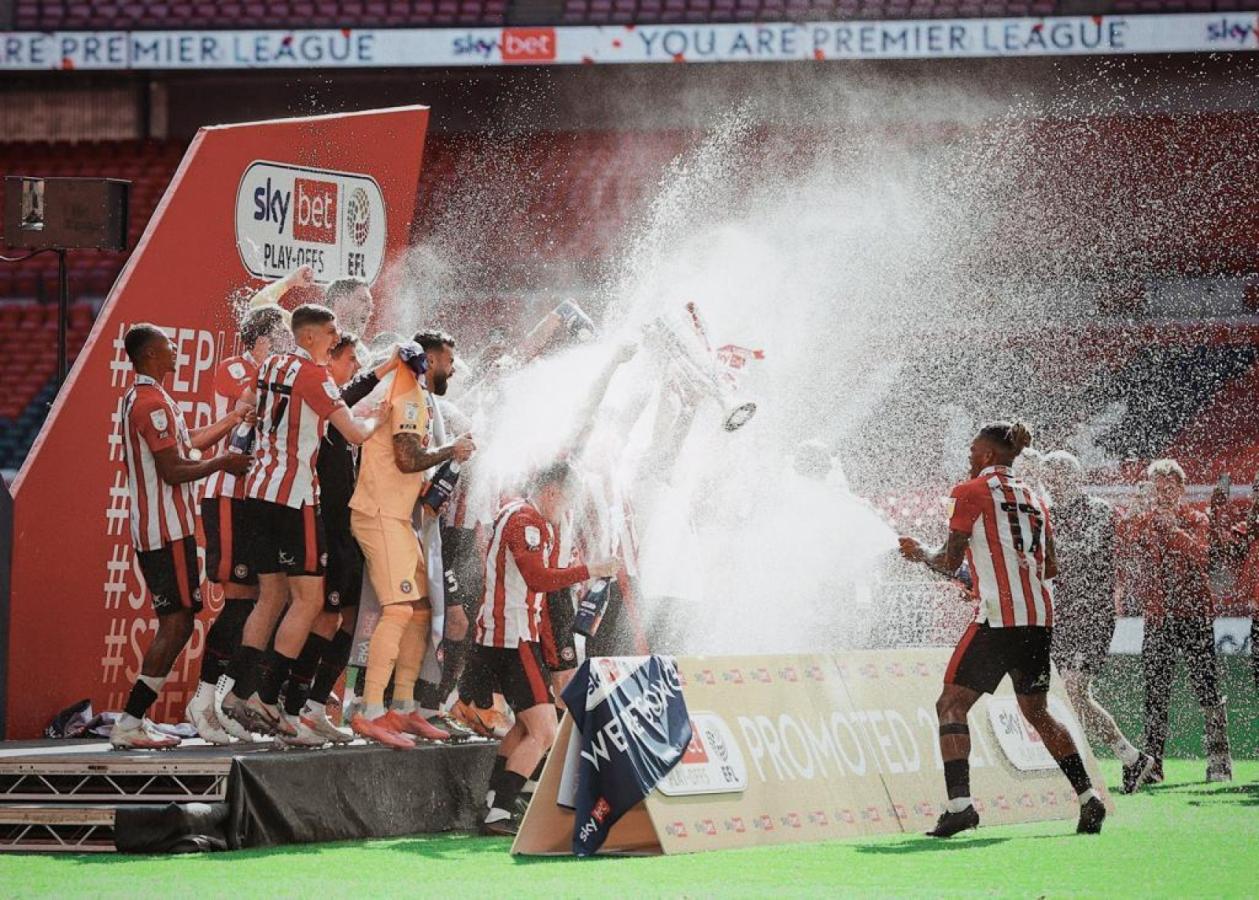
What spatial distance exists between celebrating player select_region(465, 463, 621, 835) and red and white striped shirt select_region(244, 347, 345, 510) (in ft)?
2.65

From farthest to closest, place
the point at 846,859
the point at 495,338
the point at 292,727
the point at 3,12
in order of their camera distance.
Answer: the point at 3,12
the point at 495,338
the point at 292,727
the point at 846,859

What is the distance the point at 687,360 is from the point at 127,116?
16340mm

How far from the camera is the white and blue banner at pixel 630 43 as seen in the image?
2097 centimetres

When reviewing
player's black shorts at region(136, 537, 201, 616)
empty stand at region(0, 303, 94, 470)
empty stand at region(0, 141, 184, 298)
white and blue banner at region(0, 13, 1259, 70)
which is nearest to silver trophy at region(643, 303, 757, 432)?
player's black shorts at region(136, 537, 201, 616)

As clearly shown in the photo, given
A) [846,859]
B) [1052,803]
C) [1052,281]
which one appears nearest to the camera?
[846,859]

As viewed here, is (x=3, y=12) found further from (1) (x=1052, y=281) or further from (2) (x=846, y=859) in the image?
(2) (x=846, y=859)

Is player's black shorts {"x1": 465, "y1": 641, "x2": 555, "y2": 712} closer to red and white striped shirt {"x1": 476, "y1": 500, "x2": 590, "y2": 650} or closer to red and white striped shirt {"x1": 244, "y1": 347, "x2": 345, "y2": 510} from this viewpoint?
red and white striped shirt {"x1": 476, "y1": 500, "x2": 590, "y2": 650}

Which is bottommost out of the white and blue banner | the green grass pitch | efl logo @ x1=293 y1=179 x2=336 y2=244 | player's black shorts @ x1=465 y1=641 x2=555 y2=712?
the green grass pitch

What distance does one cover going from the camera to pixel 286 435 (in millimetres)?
7453

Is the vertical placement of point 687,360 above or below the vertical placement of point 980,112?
below

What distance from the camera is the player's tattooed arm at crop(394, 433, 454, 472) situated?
24.3 ft

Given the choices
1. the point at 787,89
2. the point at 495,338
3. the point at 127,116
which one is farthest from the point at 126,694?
the point at 127,116

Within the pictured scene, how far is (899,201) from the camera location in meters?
23.3

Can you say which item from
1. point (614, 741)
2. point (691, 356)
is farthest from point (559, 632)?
point (691, 356)
